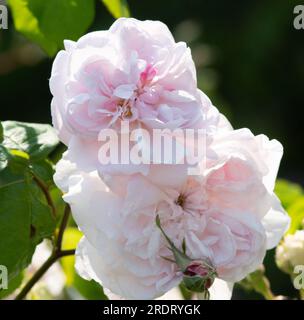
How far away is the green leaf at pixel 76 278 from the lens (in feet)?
2.64

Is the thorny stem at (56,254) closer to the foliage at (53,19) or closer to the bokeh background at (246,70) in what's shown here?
the foliage at (53,19)

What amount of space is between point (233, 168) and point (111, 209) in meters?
0.09

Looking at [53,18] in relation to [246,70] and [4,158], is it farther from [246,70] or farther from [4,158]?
[246,70]

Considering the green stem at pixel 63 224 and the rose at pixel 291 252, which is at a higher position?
the green stem at pixel 63 224

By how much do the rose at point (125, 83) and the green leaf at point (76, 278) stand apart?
26 cm

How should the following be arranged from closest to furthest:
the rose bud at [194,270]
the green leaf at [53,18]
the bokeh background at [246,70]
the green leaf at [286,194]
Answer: the rose bud at [194,270], the green leaf at [53,18], the green leaf at [286,194], the bokeh background at [246,70]

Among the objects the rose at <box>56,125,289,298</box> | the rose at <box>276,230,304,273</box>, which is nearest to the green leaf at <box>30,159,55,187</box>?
the rose at <box>56,125,289,298</box>

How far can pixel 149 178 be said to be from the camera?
56 centimetres

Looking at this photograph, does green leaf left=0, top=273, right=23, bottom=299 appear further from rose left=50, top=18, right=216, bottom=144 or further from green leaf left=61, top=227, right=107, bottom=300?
rose left=50, top=18, right=216, bottom=144

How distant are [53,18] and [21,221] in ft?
0.70

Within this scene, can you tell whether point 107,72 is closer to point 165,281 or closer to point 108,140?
point 108,140

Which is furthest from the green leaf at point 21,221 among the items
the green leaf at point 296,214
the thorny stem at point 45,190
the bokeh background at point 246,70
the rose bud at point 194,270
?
the bokeh background at point 246,70

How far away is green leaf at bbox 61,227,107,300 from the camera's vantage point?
806mm
